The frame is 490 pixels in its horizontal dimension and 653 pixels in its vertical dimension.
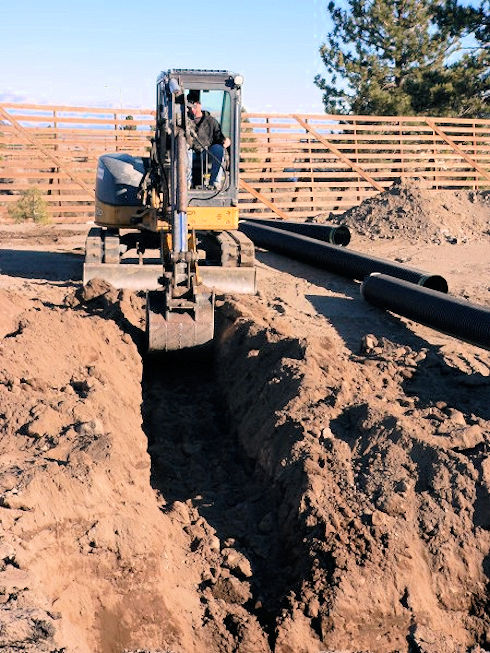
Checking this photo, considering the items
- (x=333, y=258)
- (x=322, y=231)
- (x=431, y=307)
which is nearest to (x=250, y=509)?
(x=431, y=307)

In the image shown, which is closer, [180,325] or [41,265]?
[180,325]

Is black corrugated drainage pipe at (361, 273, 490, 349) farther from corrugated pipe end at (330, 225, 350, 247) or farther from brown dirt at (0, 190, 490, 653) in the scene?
corrugated pipe end at (330, 225, 350, 247)

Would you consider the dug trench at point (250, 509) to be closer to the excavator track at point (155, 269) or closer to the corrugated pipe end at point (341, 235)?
the excavator track at point (155, 269)

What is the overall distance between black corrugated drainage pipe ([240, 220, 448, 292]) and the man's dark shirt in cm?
350

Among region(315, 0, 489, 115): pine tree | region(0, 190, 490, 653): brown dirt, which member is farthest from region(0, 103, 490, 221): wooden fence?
region(0, 190, 490, 653): brown dirt

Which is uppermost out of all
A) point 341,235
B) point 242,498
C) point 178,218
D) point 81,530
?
point 178,218

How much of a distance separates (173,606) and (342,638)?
36.9 inches

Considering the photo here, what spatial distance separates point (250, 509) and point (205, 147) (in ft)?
18.6

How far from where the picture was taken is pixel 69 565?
450 centimetres

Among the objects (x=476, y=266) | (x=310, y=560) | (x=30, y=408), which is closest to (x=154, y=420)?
(x=30, y=408)

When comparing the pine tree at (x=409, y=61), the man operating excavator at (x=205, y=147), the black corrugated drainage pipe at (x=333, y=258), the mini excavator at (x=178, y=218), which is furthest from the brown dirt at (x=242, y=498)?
the pine tree at (x=409, y=61)

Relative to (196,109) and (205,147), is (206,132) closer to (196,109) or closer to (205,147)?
(205,147)

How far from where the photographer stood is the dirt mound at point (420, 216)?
60.7 feet

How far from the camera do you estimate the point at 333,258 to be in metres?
13.7
